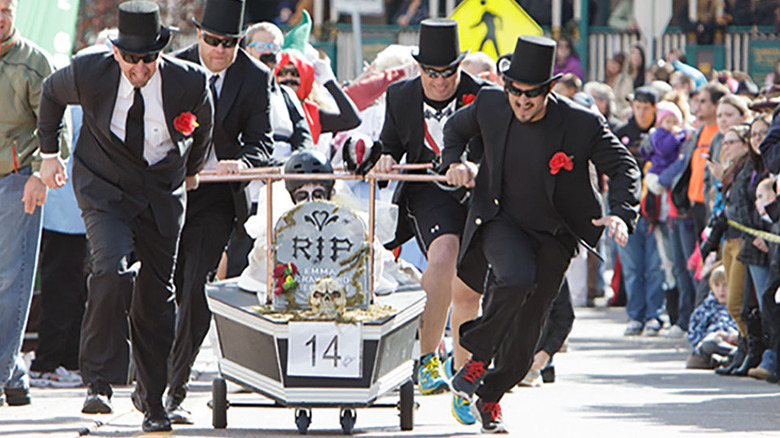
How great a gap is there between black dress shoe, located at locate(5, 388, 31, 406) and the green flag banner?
2666mm

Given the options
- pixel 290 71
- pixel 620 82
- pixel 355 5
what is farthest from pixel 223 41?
pixel 620 82

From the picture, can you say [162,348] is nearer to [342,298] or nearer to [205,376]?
[342,298]

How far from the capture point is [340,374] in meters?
8.49

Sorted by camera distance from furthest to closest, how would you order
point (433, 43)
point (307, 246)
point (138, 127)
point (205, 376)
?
point (205, 376)
point (433, 43)
point (307, 246)
point (138, 127)

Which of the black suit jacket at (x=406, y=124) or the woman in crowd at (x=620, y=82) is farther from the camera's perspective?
the woman in crowd at (x=620, y=82)

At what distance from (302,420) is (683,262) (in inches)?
315

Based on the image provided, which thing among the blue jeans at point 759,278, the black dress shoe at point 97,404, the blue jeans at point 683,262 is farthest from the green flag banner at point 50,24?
the blue jeans at point 683,262

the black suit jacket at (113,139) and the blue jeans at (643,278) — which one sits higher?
the black suit jacket at (113,139)

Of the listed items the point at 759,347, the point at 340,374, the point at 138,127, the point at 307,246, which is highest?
the point at 138,127

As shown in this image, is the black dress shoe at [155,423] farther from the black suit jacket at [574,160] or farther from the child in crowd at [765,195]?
the child in crowd at [765,195]

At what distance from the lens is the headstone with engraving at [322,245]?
878 cm

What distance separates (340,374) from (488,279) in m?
1.13

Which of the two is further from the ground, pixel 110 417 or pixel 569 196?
pixel 569 196

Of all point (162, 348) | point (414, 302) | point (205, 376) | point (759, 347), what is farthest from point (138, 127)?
point (759, 347)
